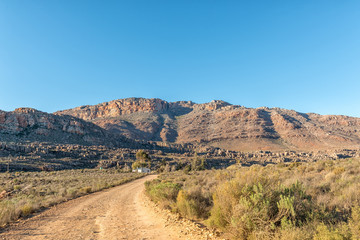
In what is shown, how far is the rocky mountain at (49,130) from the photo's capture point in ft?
215

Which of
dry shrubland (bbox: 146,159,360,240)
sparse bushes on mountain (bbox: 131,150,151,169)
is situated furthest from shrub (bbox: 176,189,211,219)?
sparse bushes on mountain (bbox: 131,150,151,169)

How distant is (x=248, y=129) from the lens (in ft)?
349

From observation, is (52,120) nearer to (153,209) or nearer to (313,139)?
(153,209)

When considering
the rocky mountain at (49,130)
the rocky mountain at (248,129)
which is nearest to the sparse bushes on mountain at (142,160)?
the rocky mountain at (49,130)

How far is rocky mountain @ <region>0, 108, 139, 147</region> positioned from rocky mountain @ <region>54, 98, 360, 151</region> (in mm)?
9264

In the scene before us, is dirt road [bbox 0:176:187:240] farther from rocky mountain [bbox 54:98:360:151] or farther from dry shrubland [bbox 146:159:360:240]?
rocky mountain [bbox 54:98:360:151]

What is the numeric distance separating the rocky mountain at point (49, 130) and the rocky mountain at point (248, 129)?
30.4 ft

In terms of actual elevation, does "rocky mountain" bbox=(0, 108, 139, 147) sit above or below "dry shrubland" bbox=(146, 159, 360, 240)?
above

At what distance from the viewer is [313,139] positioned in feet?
301

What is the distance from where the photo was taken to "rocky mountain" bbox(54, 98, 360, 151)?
3575 inches

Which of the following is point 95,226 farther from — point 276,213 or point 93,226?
point 276,213

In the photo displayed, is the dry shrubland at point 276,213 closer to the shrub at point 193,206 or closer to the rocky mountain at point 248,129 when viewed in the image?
the shrub at point 193,206

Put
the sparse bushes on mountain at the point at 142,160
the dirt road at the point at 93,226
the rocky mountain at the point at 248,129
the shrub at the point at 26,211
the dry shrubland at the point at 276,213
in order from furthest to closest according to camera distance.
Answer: the rocky mountain at the point at 248,129 → the sparse bushes on mountain at the point at 142,160 → the shrub at the point at 26,211 → the dirt road at the point at 93,226 → the dry shrubland at the point at 276,213

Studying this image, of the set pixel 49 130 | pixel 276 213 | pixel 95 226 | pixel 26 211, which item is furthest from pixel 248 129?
pixel 276 213
